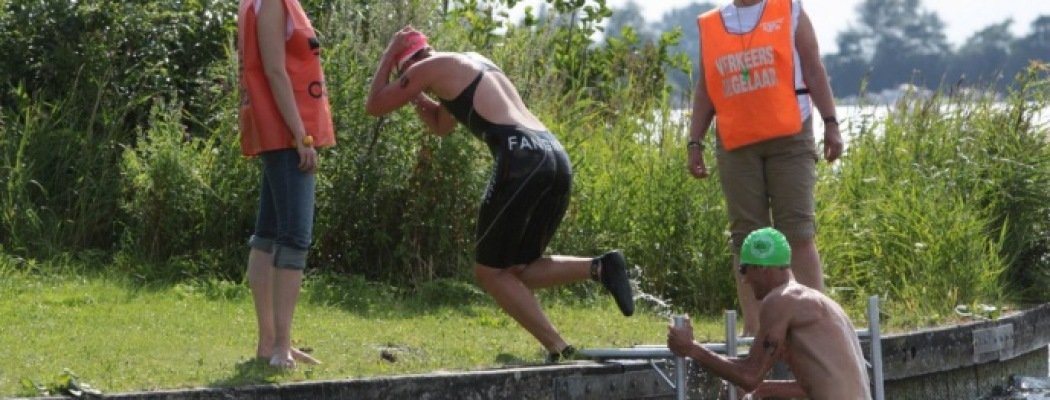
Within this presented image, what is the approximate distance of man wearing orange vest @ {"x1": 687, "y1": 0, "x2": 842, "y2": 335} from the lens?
31.6ft

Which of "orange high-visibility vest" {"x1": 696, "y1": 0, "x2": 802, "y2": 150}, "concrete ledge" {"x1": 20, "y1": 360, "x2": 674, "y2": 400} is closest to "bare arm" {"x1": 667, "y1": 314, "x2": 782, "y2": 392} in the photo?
"concrete ledge" {"x1": 20, "y1": 360, "x2": 674, "y2": 400}

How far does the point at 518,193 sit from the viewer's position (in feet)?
29.8

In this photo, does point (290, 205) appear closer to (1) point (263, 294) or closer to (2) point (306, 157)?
(2) point (306, 157)

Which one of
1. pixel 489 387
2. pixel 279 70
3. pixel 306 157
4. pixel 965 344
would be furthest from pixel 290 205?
pixel 965 344

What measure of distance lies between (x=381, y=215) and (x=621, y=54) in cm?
769

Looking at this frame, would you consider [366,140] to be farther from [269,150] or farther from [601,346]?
[269,150]

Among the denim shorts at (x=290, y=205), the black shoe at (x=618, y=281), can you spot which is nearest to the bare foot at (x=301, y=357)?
the denim shorts at (x=290, y=205)

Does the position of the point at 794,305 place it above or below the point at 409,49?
below

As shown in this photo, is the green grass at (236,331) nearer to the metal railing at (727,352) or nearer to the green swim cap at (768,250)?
the metal railing at (727,352)

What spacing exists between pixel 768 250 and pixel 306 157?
217 cm

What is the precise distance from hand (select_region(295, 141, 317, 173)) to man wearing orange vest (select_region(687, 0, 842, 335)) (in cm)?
225

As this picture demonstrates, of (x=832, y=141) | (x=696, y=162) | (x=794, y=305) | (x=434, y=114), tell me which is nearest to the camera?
(x=794, y=305)

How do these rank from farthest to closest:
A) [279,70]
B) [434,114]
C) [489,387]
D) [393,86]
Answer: [434,114] < [393,86] < [279,70] < [489,387]

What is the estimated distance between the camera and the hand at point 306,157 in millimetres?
8547
